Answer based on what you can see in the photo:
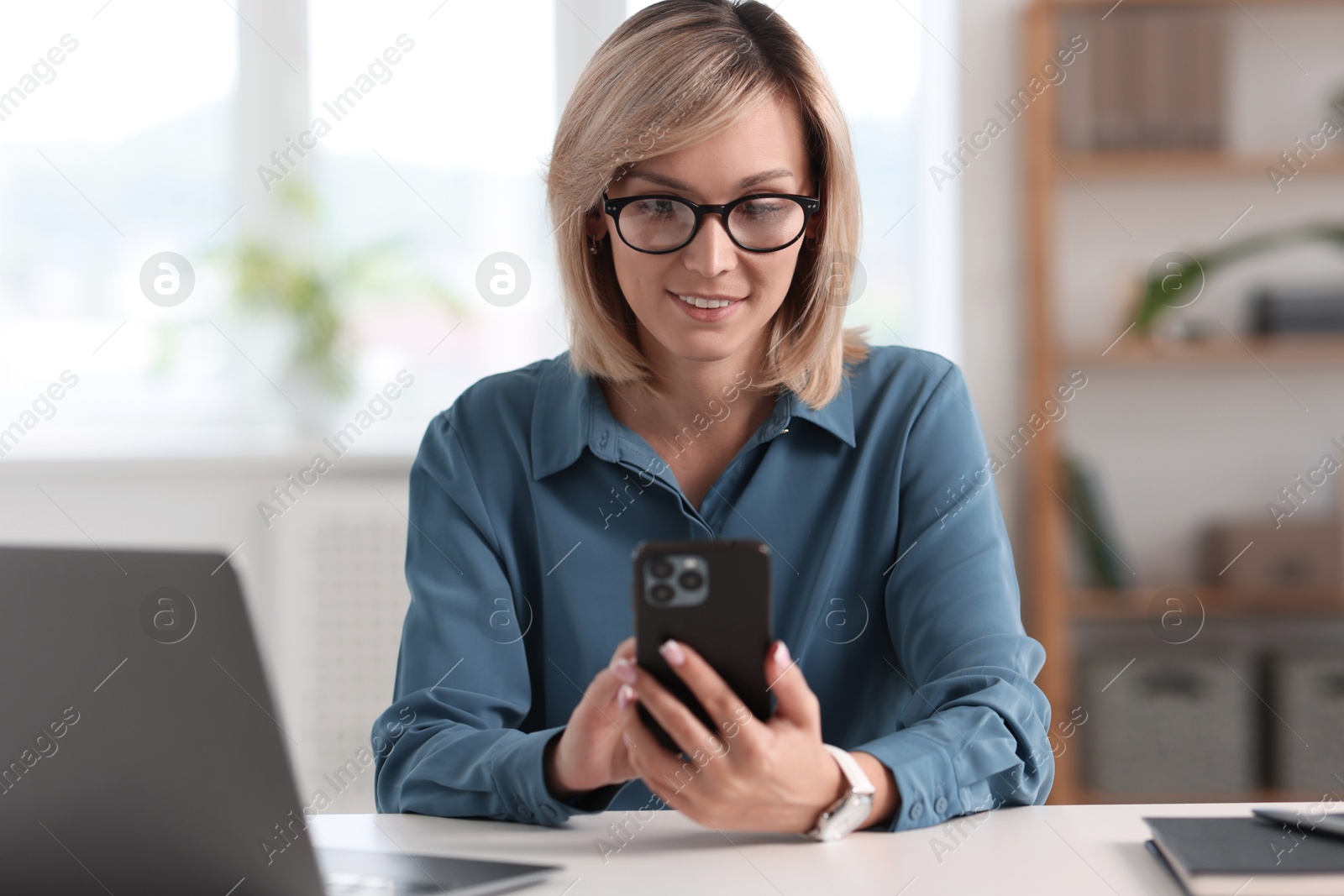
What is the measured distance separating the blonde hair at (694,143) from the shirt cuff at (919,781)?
46 centimetres

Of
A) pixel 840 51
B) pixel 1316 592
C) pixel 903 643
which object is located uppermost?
pixel 840 51

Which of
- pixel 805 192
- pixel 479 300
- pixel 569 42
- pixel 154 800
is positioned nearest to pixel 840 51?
pixel 569 42

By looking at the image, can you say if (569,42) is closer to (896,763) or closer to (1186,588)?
(1186,588)

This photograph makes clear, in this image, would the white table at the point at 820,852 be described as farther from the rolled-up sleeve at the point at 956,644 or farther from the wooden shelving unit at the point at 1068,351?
the wooden shelving unit at the point at 1068,351

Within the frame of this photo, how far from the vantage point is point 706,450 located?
1.36 metres

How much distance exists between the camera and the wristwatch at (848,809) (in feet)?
2.92

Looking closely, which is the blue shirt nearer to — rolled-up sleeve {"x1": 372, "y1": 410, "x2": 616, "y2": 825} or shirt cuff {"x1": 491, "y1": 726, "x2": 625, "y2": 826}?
rolled-up sleeve {"x1": 372, "y1": 410, "x2": 616, "y2": 825}

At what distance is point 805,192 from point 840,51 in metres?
1.80

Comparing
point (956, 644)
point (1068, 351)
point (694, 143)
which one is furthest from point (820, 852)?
point (1068, 351)

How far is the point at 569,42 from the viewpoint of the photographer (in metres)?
2.94

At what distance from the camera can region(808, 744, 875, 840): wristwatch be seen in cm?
89

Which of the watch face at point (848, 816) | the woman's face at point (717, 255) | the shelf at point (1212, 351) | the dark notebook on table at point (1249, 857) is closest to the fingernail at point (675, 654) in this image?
the watch face at point (848, 816)

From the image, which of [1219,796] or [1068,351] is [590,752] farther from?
[1219,796]

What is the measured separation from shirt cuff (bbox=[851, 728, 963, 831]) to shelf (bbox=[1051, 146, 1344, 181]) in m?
2.03
